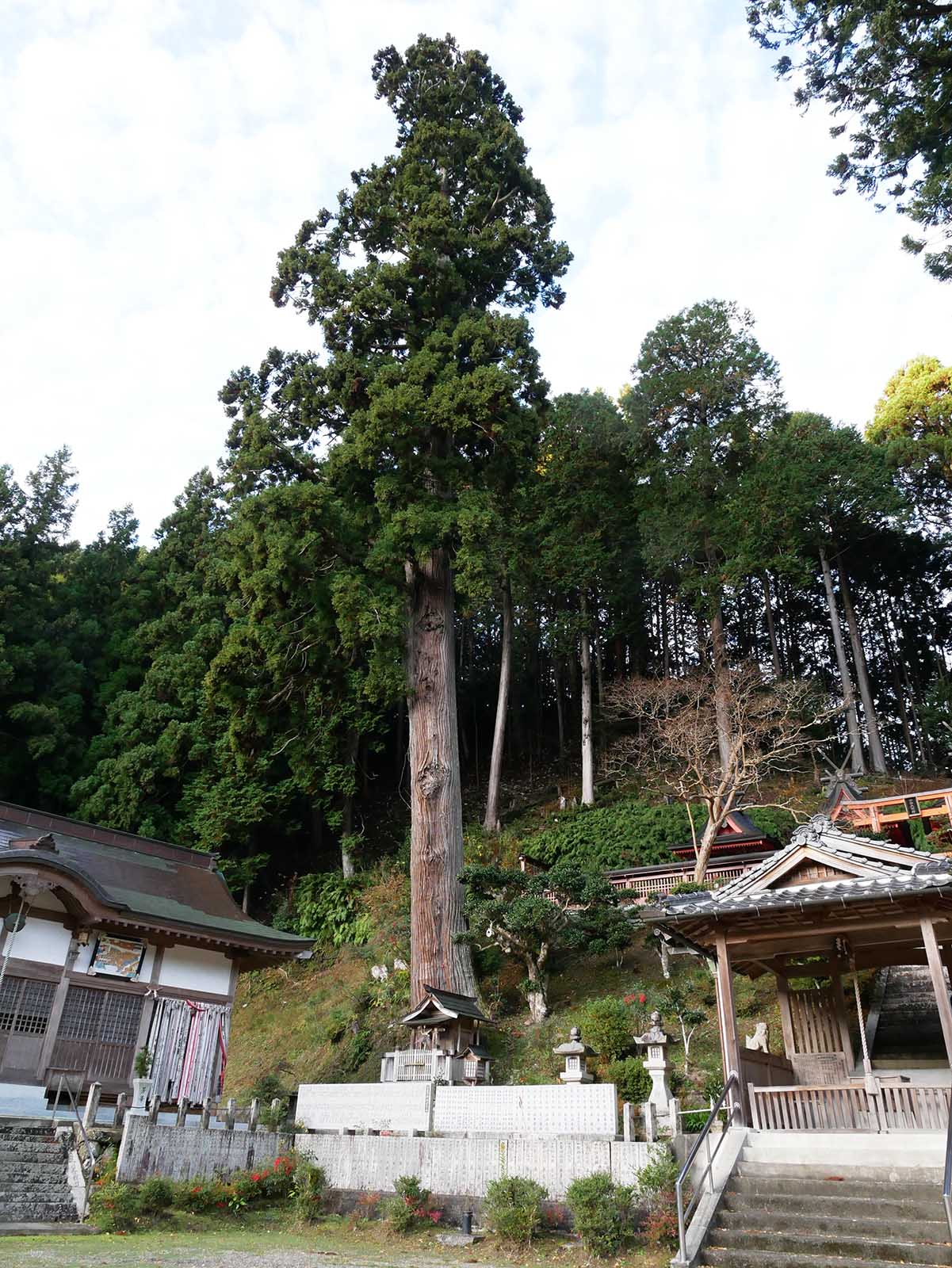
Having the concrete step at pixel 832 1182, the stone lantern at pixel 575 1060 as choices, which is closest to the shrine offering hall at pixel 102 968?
the stone lantern at pixel 575 1060

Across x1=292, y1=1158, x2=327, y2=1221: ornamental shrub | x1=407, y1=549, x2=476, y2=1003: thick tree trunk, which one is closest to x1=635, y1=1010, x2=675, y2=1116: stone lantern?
x1=292, y1=1158, x2=327, y2=1221: ornamental shrub

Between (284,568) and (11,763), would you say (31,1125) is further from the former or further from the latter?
(11,763)

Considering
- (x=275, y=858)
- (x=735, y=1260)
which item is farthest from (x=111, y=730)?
(x=735, y=1260)

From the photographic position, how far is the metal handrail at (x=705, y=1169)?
6.32 metres

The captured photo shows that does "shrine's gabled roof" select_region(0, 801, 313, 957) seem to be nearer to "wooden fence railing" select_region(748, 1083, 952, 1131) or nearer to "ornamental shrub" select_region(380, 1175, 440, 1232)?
"ornamental shrub" select_region(380, 1175, 440, 1232)

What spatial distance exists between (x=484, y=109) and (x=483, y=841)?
56.0 ft

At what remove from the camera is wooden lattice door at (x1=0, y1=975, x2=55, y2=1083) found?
11.2 m

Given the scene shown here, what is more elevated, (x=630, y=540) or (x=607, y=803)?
(x=630, y=540)

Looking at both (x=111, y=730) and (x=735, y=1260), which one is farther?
(x=111, y=730)

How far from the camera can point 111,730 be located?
78.4 feet

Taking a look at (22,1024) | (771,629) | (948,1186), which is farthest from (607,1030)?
(771,629)

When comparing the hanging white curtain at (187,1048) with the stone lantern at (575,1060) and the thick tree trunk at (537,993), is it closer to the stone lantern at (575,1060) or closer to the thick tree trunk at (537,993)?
the thick tree trunk at (537,993)

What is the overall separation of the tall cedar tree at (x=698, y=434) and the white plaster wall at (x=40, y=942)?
17764 mm

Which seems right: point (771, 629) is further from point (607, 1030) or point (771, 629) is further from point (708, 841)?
point (607, 1030)
